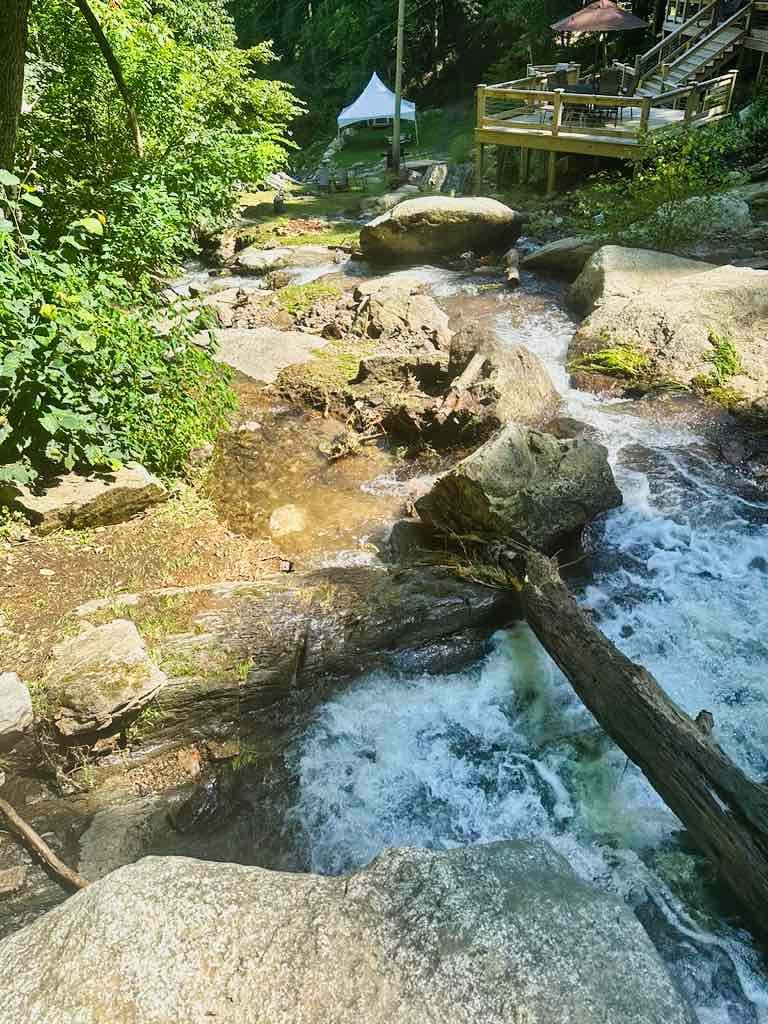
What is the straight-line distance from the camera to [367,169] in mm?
26266

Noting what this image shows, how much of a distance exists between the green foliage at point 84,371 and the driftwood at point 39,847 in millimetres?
2266

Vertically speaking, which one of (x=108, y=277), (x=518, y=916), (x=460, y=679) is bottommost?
(x=460, y=679)

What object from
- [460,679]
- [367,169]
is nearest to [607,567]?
[460,679]

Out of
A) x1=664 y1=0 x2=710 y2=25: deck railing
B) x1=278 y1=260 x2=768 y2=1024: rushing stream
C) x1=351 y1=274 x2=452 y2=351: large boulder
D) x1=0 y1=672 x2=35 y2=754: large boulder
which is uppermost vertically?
x1=664 y1=0 x2=710 y2=25: deck railing

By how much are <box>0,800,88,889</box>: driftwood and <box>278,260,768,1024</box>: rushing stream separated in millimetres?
1153

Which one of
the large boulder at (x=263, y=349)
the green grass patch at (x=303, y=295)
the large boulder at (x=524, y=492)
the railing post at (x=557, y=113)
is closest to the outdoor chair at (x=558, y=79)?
the railing post at (x=557, y=113)

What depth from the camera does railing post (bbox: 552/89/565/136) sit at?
53.1ft

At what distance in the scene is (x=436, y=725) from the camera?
4.67 meters

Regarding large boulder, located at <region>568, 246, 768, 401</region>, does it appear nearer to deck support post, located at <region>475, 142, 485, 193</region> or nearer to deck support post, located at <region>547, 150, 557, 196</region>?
deck support post, located at <region>547, 150, 557, 196</region>

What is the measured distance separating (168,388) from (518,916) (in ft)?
16.1

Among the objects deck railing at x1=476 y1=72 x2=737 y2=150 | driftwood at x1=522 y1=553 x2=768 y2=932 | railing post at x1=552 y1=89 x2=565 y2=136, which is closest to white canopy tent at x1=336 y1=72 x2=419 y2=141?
deck railing at x1=476 y1=72 x2=737 y2=150

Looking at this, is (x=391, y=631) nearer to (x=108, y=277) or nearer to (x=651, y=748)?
(x=651, y=748)

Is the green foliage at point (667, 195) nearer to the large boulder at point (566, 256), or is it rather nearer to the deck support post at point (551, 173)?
the large boulder at point (566, 256)

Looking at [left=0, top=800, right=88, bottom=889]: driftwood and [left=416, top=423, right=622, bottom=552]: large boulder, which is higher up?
[left=416, top=423, right=622, bottom=552]: large boulder
